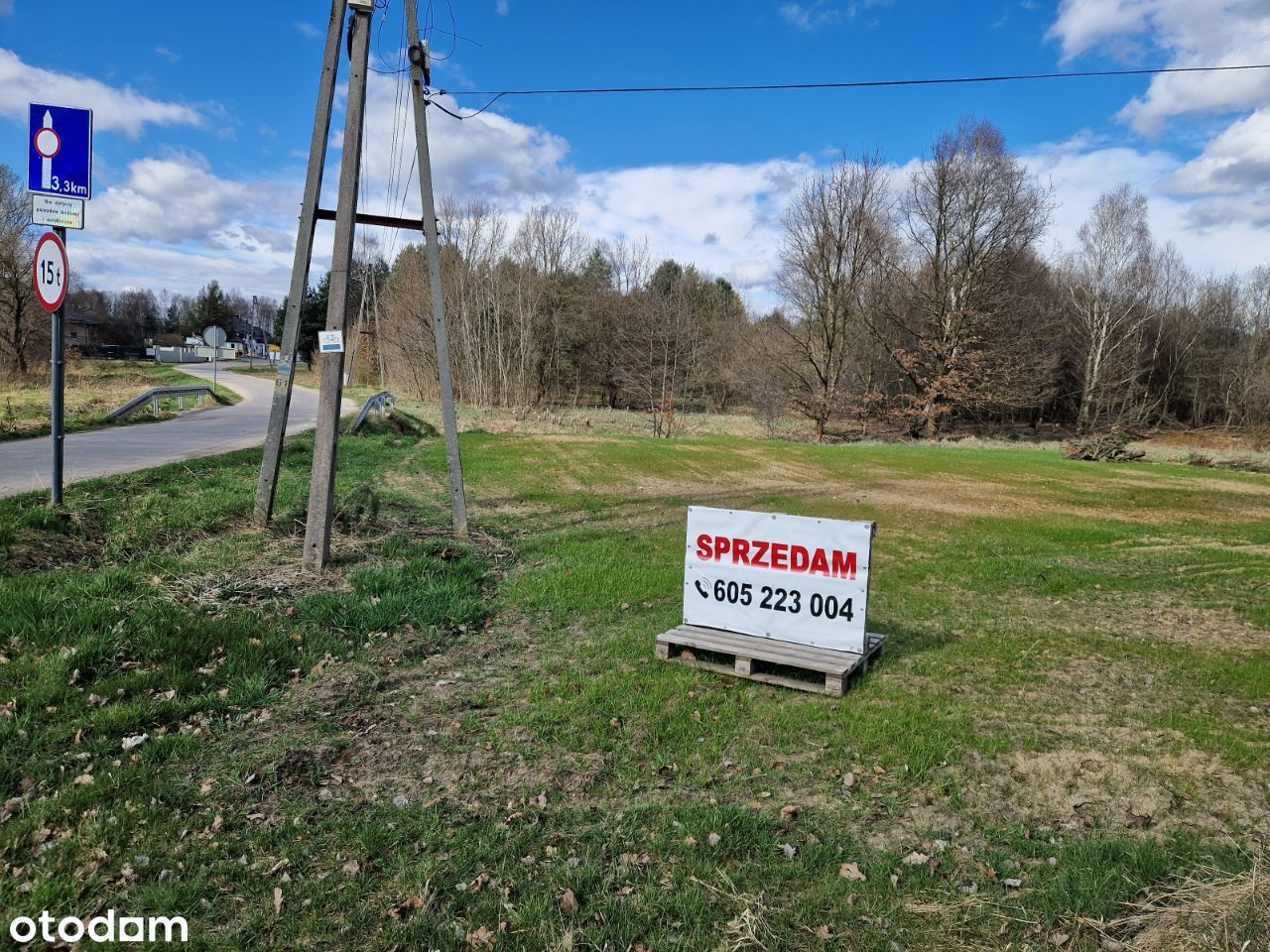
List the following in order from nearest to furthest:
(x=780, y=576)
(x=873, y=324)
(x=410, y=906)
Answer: (x=410, y=906) → (x=780, y=576) → (x=873, y=324)

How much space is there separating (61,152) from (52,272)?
4.01 feet

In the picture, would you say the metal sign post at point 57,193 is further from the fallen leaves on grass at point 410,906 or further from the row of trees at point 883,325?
the row of trees at point 883,325

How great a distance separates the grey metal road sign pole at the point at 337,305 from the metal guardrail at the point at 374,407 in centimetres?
1429

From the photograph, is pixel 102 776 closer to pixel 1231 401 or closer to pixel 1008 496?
pixel 1008 496

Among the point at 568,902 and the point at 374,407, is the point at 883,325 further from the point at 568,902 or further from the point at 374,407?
the point at 568,902

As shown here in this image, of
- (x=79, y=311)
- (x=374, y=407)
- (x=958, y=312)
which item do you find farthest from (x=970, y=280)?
(x=79, y=311)

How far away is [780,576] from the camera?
5.70 m

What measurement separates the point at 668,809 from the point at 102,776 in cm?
281

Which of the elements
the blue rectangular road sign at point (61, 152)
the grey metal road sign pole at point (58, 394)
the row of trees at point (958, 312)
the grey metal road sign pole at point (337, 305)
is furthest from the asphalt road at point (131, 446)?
the row of trees at point (958, 312)

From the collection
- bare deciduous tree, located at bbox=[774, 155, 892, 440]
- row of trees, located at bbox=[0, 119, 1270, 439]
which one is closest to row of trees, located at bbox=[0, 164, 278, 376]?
row of trees, located at bbox=[0, 119, 1270, 439]

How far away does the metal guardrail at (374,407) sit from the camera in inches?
857

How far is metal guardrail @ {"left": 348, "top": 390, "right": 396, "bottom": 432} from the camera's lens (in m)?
21.8

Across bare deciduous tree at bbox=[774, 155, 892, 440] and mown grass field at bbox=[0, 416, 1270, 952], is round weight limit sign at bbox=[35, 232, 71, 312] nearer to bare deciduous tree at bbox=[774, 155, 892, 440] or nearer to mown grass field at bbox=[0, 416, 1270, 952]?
mown grass field at bbox=[0, 416, 1270, 952]

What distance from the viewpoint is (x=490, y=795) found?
3.90m
